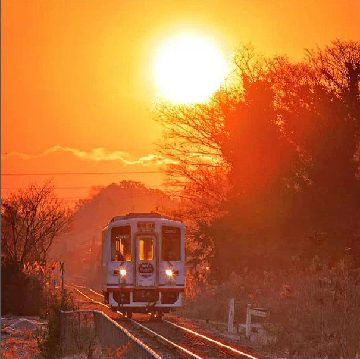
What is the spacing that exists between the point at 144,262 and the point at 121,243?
109cm

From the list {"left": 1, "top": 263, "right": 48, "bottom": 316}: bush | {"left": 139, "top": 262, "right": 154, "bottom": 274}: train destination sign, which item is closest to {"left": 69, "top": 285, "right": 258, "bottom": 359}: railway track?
{"left": 139, "top": 262, "right": 154, "bottom": 274}: train destination sign

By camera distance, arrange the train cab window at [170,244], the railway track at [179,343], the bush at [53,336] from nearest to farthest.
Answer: the railway track at [179,343], the bush at [53,336], the train cab window at [170,244]

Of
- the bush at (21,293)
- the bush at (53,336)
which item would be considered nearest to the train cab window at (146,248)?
the bush at (53,336)

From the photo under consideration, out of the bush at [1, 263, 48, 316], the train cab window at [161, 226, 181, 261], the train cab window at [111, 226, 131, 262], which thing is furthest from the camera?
the bush at [1, 263, 48, 316]

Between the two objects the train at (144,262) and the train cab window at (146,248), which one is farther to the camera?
the train cab window at (146,248)

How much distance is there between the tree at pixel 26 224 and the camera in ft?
161

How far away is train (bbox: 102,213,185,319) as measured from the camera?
2959cm

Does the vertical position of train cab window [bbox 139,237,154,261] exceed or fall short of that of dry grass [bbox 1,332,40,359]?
it exceeds it

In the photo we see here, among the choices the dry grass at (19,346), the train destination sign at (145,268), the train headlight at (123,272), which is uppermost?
the train destination sign at (145,268)

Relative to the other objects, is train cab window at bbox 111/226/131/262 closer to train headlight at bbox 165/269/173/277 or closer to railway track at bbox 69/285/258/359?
train headlight at bbox 165/269/173/277

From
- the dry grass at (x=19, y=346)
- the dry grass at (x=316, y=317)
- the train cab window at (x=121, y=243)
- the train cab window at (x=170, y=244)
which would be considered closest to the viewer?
the dry grass at (x=316, y=317)

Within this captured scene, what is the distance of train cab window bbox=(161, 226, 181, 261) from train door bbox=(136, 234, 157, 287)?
36 centimetres

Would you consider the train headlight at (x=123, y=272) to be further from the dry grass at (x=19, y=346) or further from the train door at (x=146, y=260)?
the dry grass at (x=19, y=346)

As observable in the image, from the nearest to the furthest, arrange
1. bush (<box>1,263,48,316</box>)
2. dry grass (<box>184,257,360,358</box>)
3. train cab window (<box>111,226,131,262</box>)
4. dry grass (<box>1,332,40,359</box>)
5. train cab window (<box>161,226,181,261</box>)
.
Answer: dry grass (<box>184,257,360,358</box>) → dry grass (<box>1,332,40,359</box>) → train cab window (<box>111,226,131,262</box>) → train cab window (<box>161,226,181,261</box>) → bush (<box>1,263,48,316</box>)
